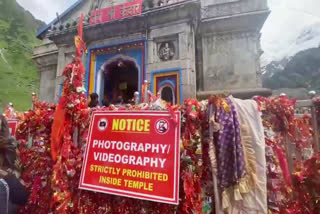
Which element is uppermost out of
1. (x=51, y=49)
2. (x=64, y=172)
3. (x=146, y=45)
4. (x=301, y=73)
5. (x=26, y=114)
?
(x=301, y=73)

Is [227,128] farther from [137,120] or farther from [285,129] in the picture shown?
[137,120]

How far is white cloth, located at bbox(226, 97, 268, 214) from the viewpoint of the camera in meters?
2.39

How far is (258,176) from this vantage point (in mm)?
2455

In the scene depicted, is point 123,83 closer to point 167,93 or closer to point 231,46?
point 167,93

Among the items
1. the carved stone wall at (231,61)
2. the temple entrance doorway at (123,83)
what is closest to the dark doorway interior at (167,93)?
the carved stone wall at (231,61)

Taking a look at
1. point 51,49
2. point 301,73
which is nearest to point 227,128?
point 51,49

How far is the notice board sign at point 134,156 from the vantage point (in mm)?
2535

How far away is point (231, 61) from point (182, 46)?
8.56 feet

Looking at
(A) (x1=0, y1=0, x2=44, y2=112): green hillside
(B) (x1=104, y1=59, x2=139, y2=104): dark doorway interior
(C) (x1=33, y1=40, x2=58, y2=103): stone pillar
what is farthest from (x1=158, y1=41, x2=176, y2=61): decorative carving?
(A) (x1=0, y1=0, x2=44, y2=112): green hillside

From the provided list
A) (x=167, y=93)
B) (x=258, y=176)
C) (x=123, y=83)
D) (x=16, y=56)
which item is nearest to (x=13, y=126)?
(x=258, y=176)

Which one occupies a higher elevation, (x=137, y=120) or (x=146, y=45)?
(x=146, y=45)

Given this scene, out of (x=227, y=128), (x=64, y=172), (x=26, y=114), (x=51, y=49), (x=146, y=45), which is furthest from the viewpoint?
(x=51, y=49)

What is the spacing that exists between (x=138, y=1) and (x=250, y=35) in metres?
5.36

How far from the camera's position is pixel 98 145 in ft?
9.98
